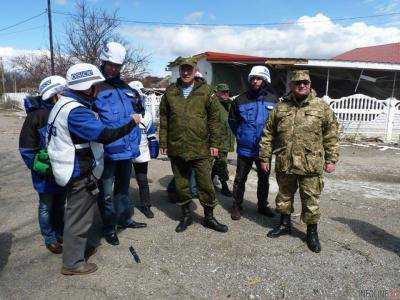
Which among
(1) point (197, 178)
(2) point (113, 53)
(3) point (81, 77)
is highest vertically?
(2) point (113, 53)

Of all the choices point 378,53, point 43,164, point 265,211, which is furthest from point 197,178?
point 378,53

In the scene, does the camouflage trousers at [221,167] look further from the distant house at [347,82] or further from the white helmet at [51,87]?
the distant house at [347,82]

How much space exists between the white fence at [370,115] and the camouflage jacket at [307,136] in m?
8.92

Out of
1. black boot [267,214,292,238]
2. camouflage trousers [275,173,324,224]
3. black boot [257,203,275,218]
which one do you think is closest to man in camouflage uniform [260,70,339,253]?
camouflage trousers [275,173,324,224]

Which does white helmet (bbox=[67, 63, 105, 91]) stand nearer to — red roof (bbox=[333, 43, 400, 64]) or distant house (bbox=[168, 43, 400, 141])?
distant house (bbox=[168, 43, 400, 141])

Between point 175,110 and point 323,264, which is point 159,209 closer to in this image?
point 175,110

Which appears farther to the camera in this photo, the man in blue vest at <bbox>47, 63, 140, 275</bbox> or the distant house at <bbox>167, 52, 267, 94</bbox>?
the distant house at <bbox>167, 52, 267, 94</bbox>

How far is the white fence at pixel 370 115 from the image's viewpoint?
41.0ft

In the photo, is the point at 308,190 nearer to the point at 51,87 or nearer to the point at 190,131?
the point at 190,131

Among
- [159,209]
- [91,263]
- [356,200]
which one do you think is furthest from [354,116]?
[91,263]

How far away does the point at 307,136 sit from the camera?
400 centimetres

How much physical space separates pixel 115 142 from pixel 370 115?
10648 mm

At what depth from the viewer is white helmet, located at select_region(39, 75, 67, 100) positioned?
3650mm

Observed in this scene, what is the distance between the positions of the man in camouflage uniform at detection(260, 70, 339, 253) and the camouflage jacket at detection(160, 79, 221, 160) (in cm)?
72
